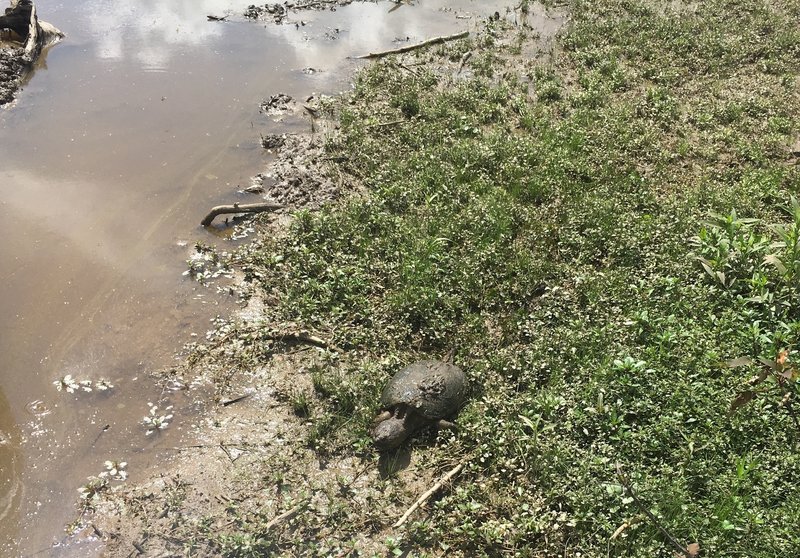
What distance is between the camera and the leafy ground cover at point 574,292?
5324 mm

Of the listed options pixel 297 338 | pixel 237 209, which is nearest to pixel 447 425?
pixel 297 338

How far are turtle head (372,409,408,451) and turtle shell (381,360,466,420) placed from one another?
15 centimetres

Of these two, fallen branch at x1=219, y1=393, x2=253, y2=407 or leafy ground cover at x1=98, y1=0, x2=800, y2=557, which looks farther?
fallen branch at x1=219, y1=393, x2=253, y2=407

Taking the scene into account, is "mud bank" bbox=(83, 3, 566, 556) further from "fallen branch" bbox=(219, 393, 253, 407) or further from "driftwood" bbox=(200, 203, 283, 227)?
"driftwood" bbox=(200, 203, 283, 227)

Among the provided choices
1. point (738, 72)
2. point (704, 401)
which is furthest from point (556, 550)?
point (738, 72)

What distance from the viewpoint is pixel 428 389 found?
19.8 feet

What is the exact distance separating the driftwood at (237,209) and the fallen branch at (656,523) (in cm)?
647

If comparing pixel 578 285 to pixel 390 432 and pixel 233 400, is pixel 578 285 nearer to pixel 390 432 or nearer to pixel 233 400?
pixel 390 432

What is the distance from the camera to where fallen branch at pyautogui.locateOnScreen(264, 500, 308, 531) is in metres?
5.46

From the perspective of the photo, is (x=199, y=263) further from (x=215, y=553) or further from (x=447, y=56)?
(x=447, y=56)

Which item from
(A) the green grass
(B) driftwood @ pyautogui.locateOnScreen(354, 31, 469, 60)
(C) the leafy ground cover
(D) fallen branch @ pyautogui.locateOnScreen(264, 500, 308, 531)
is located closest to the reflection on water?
(C) the leafy ground cover

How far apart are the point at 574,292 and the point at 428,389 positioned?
8.55 feet

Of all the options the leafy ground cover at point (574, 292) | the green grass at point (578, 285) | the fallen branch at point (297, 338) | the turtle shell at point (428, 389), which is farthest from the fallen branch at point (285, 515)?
the fallen branch at point (297, 338)

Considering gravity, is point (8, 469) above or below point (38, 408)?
below
